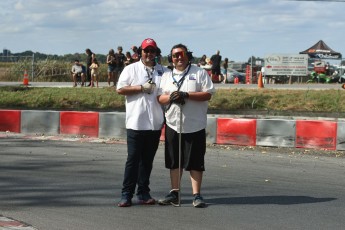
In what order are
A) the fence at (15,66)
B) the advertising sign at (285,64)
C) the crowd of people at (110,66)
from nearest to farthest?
the crowd of people at (110,66) < the advertising sign at (285,64) < the fence at (15,66)

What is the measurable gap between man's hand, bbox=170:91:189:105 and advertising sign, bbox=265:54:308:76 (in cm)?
2879

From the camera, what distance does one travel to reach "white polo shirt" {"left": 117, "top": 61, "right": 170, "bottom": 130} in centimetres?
782

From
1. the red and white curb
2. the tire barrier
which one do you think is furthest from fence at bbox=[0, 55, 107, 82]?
the red and white curb

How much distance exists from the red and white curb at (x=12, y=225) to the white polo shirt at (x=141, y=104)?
1.69 metres

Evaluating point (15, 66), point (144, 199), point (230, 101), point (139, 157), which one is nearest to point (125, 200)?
point (144, 199)

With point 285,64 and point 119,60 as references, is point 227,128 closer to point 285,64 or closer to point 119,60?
point 119,60

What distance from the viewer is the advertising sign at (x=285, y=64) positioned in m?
36.0

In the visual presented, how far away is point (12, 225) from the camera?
6.84 metres

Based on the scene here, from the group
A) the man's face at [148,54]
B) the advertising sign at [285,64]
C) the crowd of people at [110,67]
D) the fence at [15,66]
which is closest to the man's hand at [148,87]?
the man's face at [148,54]

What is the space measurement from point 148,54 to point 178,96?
65cm

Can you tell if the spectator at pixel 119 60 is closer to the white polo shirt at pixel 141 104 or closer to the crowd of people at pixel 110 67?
the crowd of people at pixel 110 67

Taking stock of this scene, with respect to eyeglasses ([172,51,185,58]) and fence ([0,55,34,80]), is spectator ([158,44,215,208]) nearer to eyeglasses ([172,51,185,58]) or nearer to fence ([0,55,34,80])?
eyeglasses ([172,51,185,58])

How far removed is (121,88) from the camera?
25.7ft

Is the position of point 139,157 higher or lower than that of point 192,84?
lower
